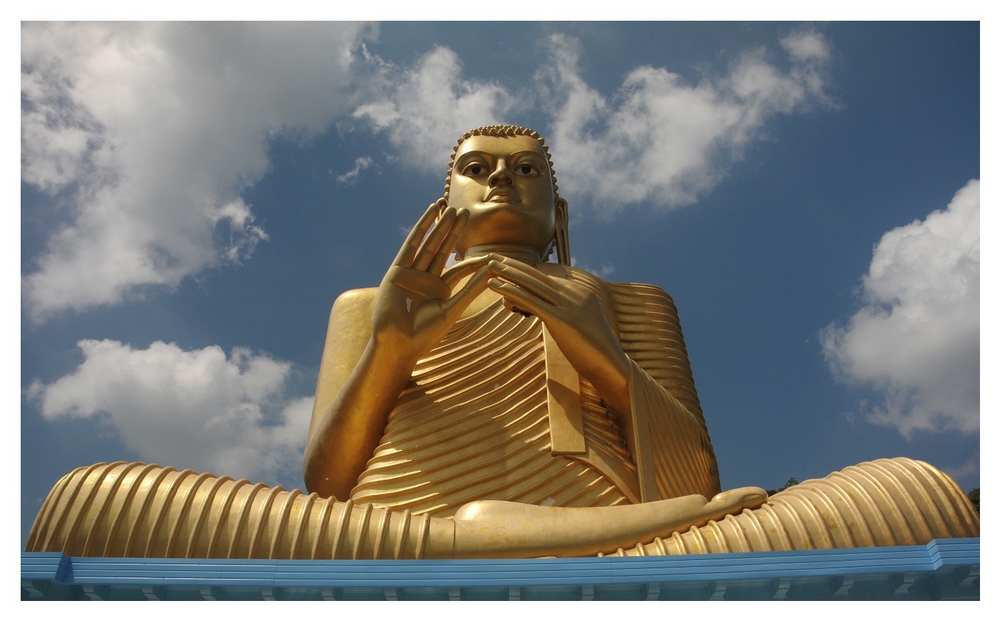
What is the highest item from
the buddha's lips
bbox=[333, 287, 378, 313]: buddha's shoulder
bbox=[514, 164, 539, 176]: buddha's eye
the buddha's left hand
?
bbox=[514, 164, 539, 176]: buddha's eye

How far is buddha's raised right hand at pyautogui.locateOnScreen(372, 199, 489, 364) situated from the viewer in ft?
14.1

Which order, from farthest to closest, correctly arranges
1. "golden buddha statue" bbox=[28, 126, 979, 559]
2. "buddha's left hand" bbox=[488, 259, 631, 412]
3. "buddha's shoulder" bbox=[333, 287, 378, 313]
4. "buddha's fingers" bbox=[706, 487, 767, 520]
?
"buddha's shoulder" bbox=[333, 287, 378, 313]
"buddha's left hand" bbox=[488, 259, 631, 412]
"buddha's fingers" bbox=[706, 487, 767, 520]
"golden buddha statue" bbox=[28, 126, 979, 559]

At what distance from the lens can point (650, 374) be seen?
17.6 ft

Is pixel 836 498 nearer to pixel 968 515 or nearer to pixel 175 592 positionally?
pixel 968 515

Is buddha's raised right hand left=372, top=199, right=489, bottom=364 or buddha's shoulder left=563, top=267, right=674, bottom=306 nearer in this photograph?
buddha's raised right hand left=372, top=199, right=489, bottom=364

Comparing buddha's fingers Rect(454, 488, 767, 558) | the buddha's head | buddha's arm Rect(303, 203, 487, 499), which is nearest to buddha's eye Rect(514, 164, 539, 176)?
the buddha's head

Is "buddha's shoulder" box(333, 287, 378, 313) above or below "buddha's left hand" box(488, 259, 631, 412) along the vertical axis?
above

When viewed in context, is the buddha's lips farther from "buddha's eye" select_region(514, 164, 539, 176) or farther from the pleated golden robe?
the pleated golden robe

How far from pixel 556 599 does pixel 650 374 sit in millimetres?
2492

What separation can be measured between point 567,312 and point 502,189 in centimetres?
131

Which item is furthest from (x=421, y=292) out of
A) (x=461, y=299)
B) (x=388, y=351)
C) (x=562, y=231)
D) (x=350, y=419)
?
(x=562, y=231)

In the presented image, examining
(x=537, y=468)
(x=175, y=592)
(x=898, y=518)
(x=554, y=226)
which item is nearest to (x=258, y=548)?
(x=175, y=592)

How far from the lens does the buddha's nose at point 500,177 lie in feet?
18.0

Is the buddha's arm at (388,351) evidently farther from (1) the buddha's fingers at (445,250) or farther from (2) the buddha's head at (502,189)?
(2) the buddha's head at (502,189)
